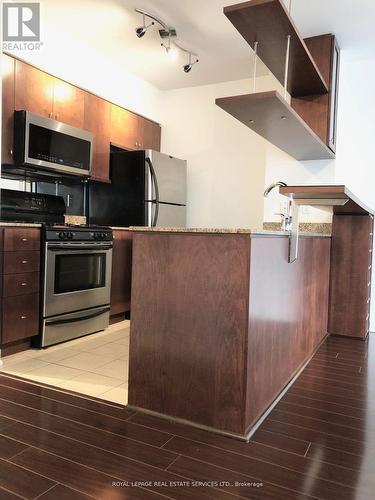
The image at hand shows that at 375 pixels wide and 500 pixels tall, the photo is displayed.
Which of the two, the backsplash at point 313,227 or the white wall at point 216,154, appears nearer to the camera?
the backsplash at point 313,227

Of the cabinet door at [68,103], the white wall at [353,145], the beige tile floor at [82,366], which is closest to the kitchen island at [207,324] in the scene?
the beige tile floor at [82,366]

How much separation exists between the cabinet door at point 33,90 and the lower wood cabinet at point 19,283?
114 centimetres

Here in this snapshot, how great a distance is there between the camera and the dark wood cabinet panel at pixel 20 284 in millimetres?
2754

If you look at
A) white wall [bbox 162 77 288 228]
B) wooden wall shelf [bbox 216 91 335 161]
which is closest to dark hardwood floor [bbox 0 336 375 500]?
wooden wall shelf [bbox 216 91 335 161]

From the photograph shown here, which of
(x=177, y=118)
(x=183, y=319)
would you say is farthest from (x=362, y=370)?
(x=177, y=118)

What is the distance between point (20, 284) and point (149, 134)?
2.77m

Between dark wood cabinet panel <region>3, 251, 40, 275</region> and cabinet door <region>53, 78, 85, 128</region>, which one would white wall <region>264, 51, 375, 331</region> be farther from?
dark wood cabinet panel <region>3, 251, 40, 275</region>

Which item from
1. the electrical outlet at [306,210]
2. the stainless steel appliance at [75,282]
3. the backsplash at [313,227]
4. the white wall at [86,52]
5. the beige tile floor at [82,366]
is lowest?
the beige tile floor at [82,366]

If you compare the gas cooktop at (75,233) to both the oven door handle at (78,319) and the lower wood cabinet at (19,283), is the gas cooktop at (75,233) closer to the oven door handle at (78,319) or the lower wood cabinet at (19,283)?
the lower wood cabinet at (19,283)

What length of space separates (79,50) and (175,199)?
179 cm

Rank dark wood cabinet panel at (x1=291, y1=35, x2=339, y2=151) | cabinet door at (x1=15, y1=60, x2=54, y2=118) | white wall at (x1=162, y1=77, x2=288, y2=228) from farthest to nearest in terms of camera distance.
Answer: white wall at (x1=162, y1=77, x2=288, y2=228)
dark wood cabinet panel at (x1=291, y1=35, x2=339, y2=151)
cabinet door at (x1=15, y1=60, x2=54, y2=118)

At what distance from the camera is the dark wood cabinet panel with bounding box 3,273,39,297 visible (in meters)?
2.75

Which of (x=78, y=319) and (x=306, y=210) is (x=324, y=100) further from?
(x=78, y=319)

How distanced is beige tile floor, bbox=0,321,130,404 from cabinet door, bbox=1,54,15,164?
61.0 inches
